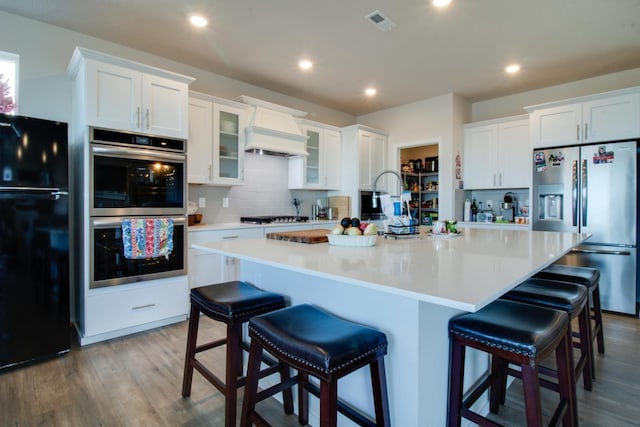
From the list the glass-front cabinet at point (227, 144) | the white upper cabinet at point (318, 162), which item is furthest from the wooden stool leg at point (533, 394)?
the white upper cabinet at point (318, 162)

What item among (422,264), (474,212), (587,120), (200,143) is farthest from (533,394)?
(474,212)

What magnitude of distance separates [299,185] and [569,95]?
12.0 feet

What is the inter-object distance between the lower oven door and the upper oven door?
9 cm

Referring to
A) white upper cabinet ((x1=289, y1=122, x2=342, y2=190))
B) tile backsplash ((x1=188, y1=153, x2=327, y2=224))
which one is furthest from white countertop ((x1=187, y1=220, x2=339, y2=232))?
white upper cabinet ((x1=289, y1=122, x2=342, y2=190))

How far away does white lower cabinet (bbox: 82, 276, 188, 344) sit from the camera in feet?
8.80

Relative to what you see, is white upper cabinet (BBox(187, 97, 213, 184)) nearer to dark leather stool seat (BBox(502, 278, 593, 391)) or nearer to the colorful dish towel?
the colorful dish towel

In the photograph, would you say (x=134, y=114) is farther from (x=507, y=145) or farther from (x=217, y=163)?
(x=507, y=145)

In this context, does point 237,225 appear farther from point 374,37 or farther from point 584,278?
point 584,278

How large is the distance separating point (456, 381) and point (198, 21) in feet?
10.4

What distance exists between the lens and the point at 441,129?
482 cm

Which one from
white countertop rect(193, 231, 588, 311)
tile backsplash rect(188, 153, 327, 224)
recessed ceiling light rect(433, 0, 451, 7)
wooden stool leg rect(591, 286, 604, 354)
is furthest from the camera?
tile backsplash rect(188, 153, 327, 224)

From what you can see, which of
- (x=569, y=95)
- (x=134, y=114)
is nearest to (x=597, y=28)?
(x=569, y=95)

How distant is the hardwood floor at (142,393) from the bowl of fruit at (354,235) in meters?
0.98

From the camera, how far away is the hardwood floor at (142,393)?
5.79 feet
